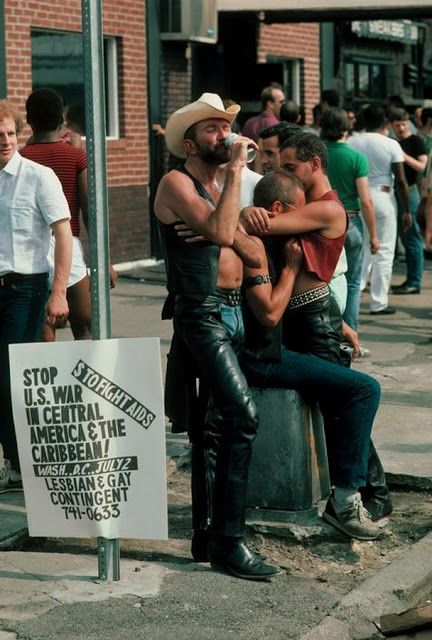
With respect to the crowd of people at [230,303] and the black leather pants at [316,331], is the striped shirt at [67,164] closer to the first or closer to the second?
the crowd of people at [230,303]

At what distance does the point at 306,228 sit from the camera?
6.27 meters

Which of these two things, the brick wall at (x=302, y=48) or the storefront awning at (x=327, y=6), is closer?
the storefront awning at (x=327, y=6)

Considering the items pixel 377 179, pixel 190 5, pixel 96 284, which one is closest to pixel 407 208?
pixel 377 179

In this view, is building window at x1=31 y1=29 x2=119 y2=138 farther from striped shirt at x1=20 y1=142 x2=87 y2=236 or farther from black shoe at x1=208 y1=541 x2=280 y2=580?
black shoe at x1=208 y1=541 x2=280 y2=580

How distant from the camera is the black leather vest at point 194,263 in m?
5.71

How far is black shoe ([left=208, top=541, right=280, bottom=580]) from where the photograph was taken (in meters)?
5.67

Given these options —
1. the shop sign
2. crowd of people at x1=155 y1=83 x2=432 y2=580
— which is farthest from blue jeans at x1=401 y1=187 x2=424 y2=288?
the shop sign

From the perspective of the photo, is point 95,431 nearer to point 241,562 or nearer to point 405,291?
point 241,562

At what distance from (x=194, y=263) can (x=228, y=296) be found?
222 mm

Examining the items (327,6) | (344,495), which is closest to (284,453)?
(344,495)

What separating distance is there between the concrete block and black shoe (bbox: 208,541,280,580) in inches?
25.3

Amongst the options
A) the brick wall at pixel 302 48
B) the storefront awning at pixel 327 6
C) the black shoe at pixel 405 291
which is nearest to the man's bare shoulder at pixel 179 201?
the black shoe at pixel 405 291

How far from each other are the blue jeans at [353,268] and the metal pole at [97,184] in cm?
524

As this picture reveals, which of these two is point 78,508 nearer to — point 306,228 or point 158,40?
point 306,228
